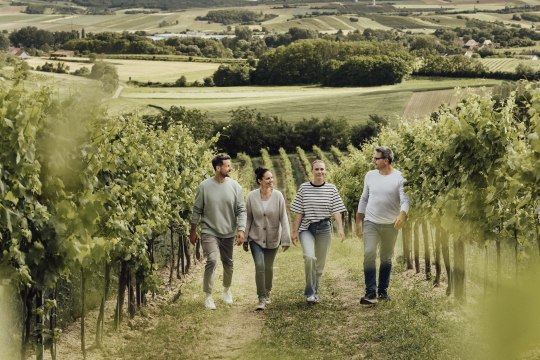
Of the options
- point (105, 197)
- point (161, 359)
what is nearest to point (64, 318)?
point (161, 359)

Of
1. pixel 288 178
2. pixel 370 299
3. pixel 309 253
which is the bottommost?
Result: pixel 288 178

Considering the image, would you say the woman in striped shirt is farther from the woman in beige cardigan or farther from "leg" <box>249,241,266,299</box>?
"leg" <box>249,241,266,299</box>

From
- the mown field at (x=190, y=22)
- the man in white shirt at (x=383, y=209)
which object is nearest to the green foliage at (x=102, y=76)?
the man in white shirt at (x=383, y=209)

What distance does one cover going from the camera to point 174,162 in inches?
676

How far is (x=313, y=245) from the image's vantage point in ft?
35.3

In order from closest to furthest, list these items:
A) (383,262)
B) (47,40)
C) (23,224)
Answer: (23,224), (383,262), (47,40)

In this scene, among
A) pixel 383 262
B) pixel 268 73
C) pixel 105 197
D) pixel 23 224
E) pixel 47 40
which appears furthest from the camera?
pixel 268 73

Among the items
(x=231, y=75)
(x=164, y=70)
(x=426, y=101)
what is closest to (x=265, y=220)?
(x=426, y=101)

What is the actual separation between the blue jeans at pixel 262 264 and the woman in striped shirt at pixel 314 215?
440 millimetres

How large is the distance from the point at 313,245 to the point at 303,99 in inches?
3767

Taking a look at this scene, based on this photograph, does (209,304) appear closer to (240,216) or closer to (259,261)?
(259,261)

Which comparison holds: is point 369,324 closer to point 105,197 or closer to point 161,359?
point 161,359

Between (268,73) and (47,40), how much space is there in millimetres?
34175

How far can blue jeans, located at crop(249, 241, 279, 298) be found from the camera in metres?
10.6
